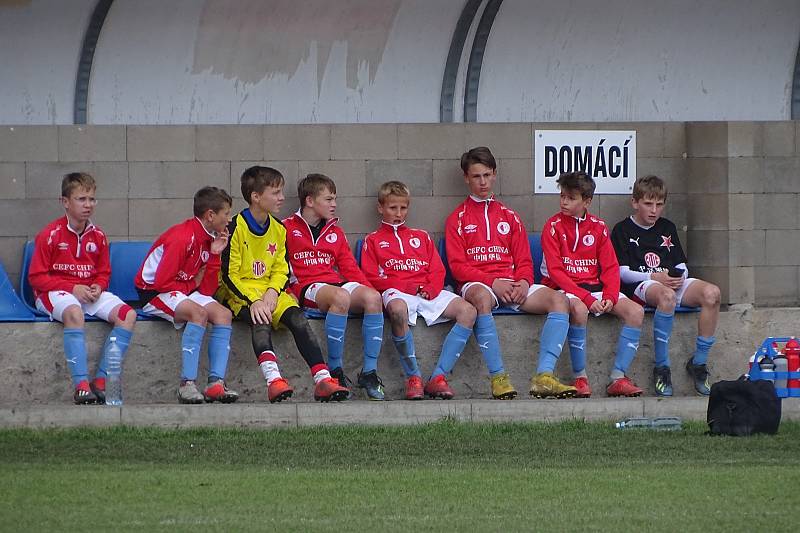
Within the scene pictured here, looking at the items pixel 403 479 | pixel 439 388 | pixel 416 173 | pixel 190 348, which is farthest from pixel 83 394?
pixel 416 173

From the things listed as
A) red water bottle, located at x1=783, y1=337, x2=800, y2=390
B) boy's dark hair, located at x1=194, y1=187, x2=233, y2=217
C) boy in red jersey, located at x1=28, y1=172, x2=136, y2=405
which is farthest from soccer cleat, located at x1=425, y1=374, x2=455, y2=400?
red water bottle, located at x1=783, y1=337, x2=800, y2=390

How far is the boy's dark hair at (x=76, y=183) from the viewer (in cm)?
891

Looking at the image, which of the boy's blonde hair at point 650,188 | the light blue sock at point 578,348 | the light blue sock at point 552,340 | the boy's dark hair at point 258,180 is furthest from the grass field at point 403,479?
the boy's blonde hair at point 650,188

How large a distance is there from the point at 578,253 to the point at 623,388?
97 centimetres

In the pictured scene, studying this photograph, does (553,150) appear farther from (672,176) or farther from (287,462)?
(287,462)

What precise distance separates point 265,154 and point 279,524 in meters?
4.85

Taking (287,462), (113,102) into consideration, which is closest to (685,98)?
(113,102)

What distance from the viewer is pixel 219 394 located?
862cm

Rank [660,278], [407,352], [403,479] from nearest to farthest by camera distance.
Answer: [403,479], [407,352], [660,278]

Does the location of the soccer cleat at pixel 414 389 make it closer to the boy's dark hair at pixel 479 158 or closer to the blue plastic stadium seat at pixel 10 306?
the boy's dark hair at pixel 479 158

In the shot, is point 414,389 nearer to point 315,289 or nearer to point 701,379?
point 315,289

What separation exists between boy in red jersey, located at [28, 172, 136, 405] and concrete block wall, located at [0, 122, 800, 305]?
3.05 feet

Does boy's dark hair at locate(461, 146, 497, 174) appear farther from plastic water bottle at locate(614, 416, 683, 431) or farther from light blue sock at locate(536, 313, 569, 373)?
plastic water bottle at locate(614, 416, 683, 431)

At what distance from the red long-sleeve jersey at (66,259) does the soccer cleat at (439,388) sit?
7.02 ft
